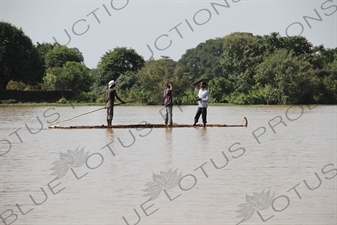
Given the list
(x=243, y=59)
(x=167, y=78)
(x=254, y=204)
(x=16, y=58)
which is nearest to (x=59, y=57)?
(x=243, y=59)

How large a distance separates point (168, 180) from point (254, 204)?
2.25m

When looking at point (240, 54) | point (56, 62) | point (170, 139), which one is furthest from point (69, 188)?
point (240, 54)

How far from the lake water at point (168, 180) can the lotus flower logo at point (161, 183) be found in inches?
0.6

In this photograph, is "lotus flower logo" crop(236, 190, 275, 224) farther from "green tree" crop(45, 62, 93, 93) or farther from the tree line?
"green tree" crop(45, 62, 93, 93)

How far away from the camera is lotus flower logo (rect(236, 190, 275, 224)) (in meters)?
9.19

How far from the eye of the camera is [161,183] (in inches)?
450

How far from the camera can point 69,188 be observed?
1106cm

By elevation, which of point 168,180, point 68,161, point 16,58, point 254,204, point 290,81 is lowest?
point 290,81

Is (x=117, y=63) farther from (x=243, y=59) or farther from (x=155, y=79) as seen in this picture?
(x=155, y=79)

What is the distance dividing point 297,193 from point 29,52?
55641 millimetres

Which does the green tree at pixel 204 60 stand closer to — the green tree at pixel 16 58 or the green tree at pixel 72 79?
the green tree at pixel 72 79

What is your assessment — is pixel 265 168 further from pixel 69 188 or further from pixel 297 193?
pixel 69 188

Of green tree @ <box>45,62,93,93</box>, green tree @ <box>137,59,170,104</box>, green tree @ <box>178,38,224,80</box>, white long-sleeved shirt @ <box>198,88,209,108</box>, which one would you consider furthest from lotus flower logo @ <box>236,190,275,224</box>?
green tree @ <box>178,38,224,80</box>

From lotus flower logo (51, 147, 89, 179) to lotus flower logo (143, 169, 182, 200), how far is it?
164 centimetres
